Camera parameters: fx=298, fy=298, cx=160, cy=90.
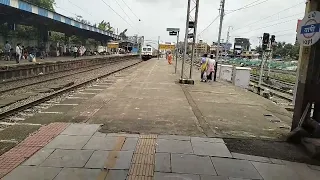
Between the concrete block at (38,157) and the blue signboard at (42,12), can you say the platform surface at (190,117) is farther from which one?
the blue signboard at (42,12)

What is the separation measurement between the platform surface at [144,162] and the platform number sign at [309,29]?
2.51 m

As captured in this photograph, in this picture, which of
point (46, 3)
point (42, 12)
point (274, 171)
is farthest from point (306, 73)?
point (46, 3)

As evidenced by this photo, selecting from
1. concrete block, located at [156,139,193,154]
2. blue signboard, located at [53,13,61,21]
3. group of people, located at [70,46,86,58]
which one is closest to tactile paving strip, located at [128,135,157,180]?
concrete block, located at [156,139,193,154]

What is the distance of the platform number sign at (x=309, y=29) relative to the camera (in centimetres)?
585

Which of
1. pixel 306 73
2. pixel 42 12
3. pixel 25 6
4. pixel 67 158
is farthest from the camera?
pixel 42 12

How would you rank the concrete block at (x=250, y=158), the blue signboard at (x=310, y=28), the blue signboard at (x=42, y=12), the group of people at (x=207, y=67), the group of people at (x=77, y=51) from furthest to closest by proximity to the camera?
the group of people at (x=77, y=51) → the blue signboard at (x=42, y=12) → the group of people at (x=207, y=67) → the blue signboard at (x=310, y=28) → the concrete block at (x=250, y=158)

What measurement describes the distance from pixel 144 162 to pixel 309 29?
426 cm

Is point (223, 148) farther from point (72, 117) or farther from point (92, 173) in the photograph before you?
point (72, 117)

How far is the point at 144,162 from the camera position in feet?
16.1

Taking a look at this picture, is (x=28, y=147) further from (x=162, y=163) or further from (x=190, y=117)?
(x=190, y=117)

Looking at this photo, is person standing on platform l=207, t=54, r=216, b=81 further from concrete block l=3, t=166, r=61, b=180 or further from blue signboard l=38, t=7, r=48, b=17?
blue signboard l=38, t=7, r=48, b=17

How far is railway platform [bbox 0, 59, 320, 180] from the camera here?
15.0 feet

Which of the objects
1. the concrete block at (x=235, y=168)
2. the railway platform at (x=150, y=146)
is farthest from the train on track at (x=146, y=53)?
the concrete block at (x=235, y=168)

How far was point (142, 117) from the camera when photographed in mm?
8133
